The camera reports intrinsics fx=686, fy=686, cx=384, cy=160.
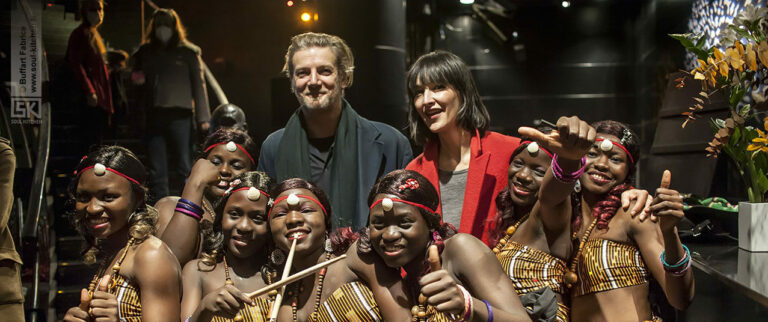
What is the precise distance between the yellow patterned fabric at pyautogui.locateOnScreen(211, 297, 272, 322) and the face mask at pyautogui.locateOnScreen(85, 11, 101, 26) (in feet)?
8.89

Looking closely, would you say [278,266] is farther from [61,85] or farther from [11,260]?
[61,85]

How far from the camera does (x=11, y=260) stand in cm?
313

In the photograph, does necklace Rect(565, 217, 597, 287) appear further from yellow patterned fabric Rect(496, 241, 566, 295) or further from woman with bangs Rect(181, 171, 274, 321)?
woman with bangs Rect(181, 171, 274, 321)

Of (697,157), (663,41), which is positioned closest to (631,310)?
(697,157)

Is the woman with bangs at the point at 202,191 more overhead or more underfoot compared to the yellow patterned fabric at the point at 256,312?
more overhead

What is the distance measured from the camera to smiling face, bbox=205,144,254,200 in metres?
3.16

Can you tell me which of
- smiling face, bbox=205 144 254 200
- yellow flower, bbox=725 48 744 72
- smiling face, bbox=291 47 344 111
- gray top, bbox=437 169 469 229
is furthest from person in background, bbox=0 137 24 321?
yellow flower, bbox=725 48 744 72

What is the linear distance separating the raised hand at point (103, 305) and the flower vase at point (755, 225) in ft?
9.09

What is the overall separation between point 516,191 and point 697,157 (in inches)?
86.8

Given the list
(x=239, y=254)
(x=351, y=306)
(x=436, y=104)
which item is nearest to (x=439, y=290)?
(x=351, y=306)

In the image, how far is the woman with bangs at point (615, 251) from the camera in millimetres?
2678

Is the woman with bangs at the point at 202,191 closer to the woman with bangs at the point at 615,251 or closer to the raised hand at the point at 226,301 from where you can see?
the raised hand at the point at 226,301

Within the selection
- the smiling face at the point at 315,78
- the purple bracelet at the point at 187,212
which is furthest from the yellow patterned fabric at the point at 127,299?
the smiling face at the point at 315,78

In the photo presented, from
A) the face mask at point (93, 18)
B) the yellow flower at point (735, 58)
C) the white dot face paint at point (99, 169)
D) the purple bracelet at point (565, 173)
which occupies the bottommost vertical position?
the white dot face paint at point (99, 169)
